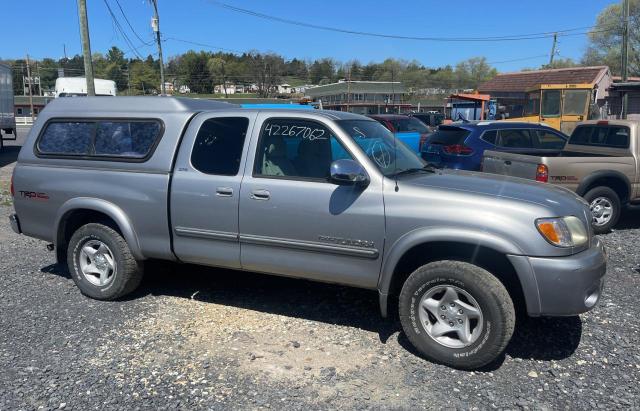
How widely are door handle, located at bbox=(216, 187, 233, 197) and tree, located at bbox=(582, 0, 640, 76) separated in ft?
185

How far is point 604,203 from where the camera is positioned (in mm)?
7738

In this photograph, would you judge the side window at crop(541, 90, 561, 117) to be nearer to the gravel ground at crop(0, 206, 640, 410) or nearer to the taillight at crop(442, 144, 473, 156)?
the taillight at crop(442, 144, 473, 156)

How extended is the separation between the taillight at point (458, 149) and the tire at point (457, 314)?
20.9 feet

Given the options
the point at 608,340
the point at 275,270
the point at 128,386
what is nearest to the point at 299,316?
the point at 275,270

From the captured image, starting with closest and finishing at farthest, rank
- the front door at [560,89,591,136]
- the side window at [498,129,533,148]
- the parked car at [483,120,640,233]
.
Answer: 1. the parked car at [483,120,640,233]
2. the side window at [498,129,533,148]
3. the front door at [560,89,591,136]

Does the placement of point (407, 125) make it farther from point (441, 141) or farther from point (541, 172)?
point (541, 172)

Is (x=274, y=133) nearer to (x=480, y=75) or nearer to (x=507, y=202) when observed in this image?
(x=507, y=202)

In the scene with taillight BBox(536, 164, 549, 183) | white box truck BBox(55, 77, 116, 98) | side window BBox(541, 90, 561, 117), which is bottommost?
taillight BBox(536, 164, 549, 183)

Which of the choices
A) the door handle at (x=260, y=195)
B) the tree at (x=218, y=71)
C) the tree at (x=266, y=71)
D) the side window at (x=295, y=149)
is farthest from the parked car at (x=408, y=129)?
the tree at (x=218, y=71)

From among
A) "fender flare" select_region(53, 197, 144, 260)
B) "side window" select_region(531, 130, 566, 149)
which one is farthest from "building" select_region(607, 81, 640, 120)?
"fender flare" select_region(53, 197, 144, 260)

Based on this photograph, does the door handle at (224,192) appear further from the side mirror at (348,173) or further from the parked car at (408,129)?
the parked car at (408,129)

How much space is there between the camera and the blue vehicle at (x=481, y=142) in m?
9.64

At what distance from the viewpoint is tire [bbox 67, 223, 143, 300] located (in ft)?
16.0

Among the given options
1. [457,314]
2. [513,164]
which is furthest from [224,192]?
[513,164]
